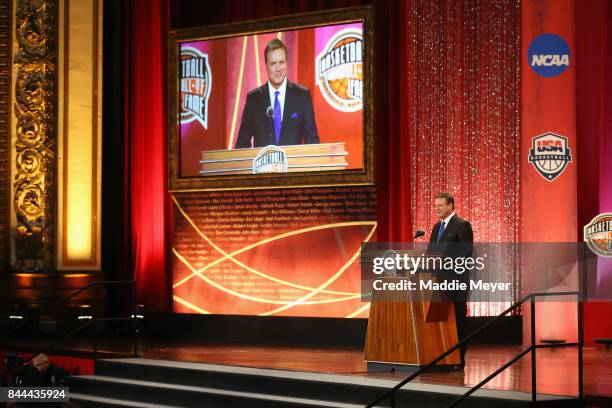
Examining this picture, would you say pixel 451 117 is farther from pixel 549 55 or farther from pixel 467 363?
pixel 467 363

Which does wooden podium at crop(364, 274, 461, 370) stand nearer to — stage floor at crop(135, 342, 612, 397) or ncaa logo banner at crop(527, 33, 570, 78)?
stage floor at crop(135, 342, 612, 397)

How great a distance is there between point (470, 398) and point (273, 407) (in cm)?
153

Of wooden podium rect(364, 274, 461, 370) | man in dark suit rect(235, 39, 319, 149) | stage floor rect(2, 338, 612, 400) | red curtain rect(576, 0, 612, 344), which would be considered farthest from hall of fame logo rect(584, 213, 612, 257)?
man in dark suit rect(235, 39, 319, 149)

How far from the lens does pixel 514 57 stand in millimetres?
9219

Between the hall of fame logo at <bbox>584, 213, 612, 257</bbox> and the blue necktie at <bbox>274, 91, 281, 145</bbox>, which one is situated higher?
the blue necktie at <bbox>274, 91, 281, 145</bbox>

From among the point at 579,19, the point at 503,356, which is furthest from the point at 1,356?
the point at 579,19

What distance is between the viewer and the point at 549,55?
28.7 feet

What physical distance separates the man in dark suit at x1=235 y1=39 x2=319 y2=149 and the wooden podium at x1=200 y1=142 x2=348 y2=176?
3.0 inches

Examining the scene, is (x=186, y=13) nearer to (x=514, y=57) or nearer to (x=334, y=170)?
(x=334, y=170)

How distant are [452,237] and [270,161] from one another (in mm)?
3363

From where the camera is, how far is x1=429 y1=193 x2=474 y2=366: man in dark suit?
7.12 metres

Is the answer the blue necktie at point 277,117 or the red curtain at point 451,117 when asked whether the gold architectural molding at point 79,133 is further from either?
the red curtain at point 451,117
